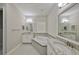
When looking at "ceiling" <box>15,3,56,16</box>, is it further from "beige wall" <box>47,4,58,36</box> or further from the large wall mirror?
the large wall mirror

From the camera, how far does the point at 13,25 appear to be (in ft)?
10.1

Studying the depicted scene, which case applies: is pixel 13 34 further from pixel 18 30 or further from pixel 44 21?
pixel 44 21

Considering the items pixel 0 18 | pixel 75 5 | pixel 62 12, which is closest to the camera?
pixel 75 5

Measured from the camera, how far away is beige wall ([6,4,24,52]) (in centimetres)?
280

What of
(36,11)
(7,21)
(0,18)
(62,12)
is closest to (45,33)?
(36,11)

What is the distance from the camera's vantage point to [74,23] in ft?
5.35

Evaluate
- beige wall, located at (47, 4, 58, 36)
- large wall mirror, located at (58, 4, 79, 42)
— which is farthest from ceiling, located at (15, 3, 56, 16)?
large wall mirror, located at (58, 4, 79, 42)

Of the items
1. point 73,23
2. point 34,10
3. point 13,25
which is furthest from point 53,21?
point 13,25

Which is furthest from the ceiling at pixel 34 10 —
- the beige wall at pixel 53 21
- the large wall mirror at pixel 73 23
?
the large wall mirror at pixel 73 23

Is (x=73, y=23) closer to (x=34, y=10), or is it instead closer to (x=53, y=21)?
(x=53, y=21)

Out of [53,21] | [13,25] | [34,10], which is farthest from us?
[13,25]

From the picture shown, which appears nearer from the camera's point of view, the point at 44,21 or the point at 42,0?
the point at 42,0

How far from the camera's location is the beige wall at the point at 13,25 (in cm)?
280

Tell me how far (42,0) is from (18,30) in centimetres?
191
